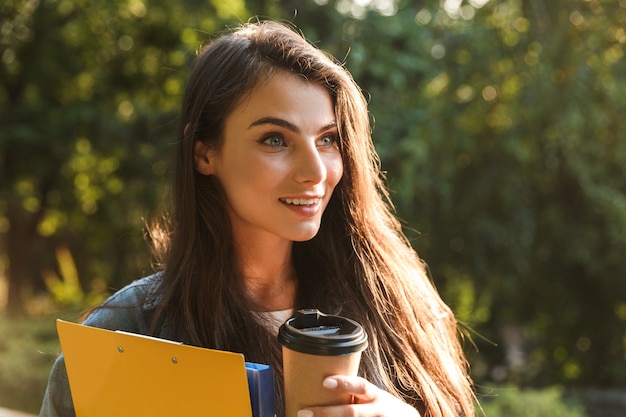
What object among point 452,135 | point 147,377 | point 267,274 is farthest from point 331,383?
point 452,135

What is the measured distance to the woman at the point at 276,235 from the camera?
1.40m

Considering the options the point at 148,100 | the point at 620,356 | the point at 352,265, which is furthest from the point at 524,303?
the point at 352,265

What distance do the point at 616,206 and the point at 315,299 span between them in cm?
419

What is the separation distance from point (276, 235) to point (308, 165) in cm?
21

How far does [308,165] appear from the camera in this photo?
54.6 inches

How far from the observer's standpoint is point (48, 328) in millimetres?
5984

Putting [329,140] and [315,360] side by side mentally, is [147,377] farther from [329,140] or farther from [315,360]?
[329,140]

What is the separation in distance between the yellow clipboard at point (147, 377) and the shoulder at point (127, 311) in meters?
0.21

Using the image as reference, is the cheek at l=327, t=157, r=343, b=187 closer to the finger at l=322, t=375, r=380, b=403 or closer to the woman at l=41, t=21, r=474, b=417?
the woman at l=41, t=21, r=474, b=417

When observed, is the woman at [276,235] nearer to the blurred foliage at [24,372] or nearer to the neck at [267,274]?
the neck at [267,274]

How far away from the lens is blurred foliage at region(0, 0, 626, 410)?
191 inches

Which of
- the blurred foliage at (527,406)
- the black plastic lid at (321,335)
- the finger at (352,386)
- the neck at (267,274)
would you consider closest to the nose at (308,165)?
the neck at (267,274)

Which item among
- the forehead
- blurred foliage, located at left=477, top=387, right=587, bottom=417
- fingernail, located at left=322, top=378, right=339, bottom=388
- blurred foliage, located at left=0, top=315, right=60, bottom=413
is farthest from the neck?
blurred foliage, located at left=0, top=315, right=60, bottom=413

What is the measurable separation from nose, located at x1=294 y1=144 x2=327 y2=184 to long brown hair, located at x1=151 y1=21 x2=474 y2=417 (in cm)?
12
